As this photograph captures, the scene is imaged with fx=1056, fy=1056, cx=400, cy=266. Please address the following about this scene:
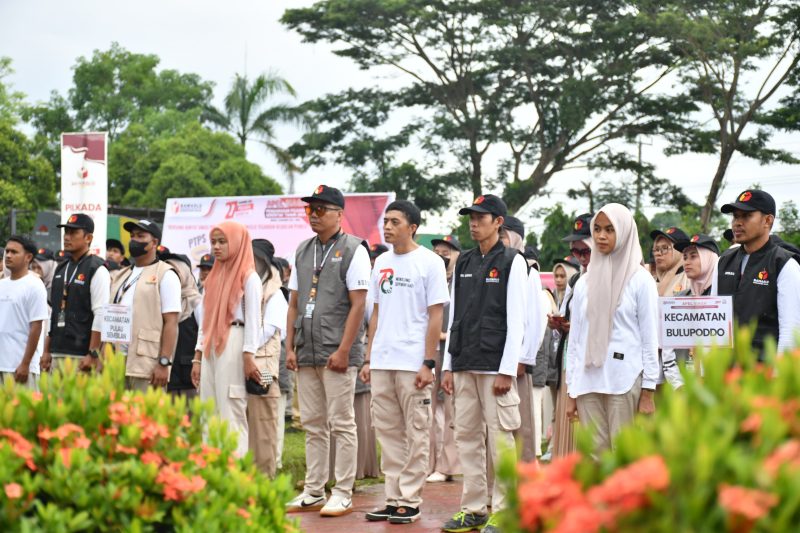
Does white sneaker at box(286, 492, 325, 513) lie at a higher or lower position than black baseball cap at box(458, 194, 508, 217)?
lower

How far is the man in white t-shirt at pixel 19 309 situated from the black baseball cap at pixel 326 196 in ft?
9.30

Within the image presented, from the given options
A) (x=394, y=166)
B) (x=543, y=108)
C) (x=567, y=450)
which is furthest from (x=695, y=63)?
(x=567, y=450)

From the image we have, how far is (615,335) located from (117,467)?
3918 mm

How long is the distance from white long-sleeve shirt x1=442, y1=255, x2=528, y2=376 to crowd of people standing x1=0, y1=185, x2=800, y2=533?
1 centimetres

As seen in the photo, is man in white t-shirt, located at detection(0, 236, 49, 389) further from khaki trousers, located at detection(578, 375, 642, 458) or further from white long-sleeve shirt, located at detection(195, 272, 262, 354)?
khaki trousers, located at detection(578, 375, 642, 458)

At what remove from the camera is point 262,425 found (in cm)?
841

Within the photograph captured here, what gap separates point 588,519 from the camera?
7.16 ft

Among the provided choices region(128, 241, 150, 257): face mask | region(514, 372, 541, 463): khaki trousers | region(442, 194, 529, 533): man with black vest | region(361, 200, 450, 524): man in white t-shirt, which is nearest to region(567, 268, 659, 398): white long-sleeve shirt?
region(442, 194, 529, 533): man with black vest

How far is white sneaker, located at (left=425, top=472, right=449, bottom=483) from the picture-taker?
10.3m

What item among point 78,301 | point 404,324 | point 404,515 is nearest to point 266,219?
point 78,301

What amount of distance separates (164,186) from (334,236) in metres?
39.7

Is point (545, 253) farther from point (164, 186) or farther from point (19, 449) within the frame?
point (19, 449)

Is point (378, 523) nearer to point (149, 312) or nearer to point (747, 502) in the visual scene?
point (149, 312)

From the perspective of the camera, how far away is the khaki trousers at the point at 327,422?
815 centimetres
